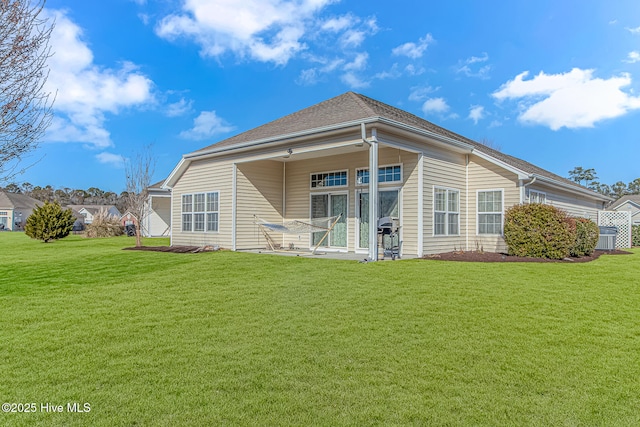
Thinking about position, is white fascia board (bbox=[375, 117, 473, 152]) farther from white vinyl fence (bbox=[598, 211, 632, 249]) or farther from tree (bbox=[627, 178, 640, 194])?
tree (bbox=[627, 178, 640, 194])

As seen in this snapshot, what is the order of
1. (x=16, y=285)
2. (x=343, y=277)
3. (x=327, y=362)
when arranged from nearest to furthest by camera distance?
(x=327, y=362), (x=16, y=285), (x=343, y=277)

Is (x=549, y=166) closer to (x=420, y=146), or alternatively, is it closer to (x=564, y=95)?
(x=564, y=95)

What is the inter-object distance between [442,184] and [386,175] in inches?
60.0

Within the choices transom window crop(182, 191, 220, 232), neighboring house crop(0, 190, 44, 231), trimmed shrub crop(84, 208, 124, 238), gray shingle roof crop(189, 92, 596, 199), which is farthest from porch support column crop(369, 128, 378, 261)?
neighboring house crop(0, 190, 44, 231)

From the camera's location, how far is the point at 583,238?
1051 cm

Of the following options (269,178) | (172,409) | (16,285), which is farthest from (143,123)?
(172,409)

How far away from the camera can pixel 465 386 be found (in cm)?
282

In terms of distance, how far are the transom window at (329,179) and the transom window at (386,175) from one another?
1.88 feet

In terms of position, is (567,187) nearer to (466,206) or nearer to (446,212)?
(466,206)

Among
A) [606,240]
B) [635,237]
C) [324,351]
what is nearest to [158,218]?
[606,240]

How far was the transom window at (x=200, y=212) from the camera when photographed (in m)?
12.7

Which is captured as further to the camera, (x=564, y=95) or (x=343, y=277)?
(x=564, y=95)

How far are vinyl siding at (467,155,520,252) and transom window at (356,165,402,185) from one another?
2.54 meters

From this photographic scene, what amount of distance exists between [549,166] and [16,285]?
83.2 ft
